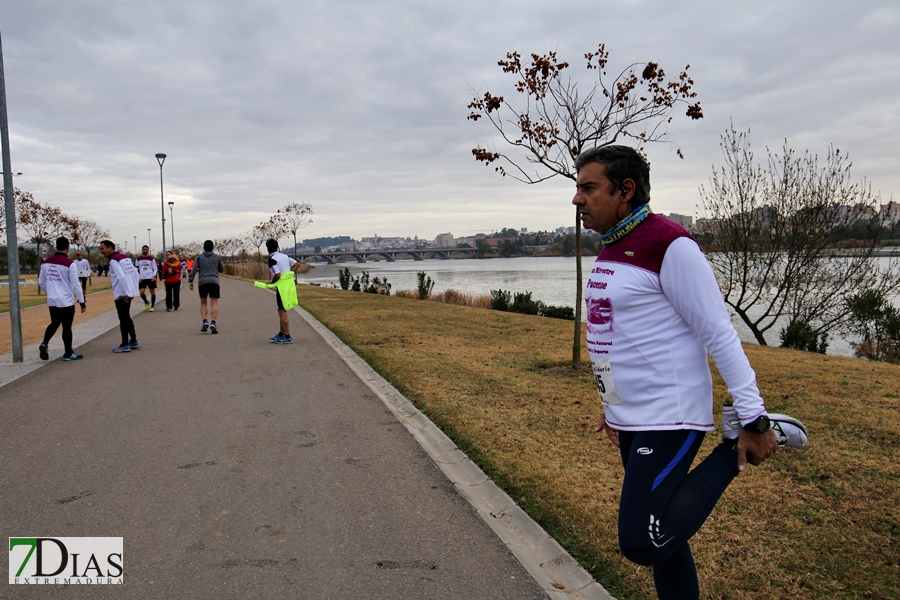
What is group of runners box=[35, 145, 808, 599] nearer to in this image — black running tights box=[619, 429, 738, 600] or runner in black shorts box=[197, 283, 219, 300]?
black running tights box=[619, 429, 738, 600]

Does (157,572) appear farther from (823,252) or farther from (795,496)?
(823,252)

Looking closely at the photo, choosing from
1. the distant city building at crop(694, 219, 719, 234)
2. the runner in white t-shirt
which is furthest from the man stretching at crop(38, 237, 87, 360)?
the distant city building at crop(694, 219, 719, 234)

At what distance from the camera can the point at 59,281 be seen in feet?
29.7

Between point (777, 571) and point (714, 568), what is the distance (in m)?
0.31

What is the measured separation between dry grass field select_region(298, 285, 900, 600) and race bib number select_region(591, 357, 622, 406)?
1.21 meters

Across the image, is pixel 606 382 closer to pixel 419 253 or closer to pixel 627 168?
pixel 627 168

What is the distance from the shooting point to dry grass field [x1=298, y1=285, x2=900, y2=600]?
3057 millimetres

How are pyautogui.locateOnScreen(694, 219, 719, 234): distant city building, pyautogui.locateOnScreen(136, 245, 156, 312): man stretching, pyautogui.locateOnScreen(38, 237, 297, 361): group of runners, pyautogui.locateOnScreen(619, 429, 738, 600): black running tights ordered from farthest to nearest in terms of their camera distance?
pyautogui.locateOnScreen(694, 219, 719, 234): distant city building → pyautogui.locateOnScreen(136, 245, 156, 312): man stretching → pyautogui.locateOnScreen(38, 237, 297, 361): group of runners → pyautogui.locateOnScreen(619, 429, 738, 600): black running tights

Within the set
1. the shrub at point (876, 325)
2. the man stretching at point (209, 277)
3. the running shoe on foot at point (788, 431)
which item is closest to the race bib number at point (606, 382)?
the running shoe on foot at point (788, 431)

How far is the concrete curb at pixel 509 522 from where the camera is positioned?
2.93 metres

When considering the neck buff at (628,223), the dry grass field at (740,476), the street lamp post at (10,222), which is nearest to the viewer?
the neck buff at (628,223)

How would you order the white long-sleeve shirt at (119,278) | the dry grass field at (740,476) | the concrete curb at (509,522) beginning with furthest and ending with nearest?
the white long-sleeve shirt at (119,278), the dry grass field at (740,476), the concrete curb at (509,522)

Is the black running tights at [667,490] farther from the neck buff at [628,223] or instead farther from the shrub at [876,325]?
the shrub at [876,325]

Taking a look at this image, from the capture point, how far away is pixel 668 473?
2.06 metres
